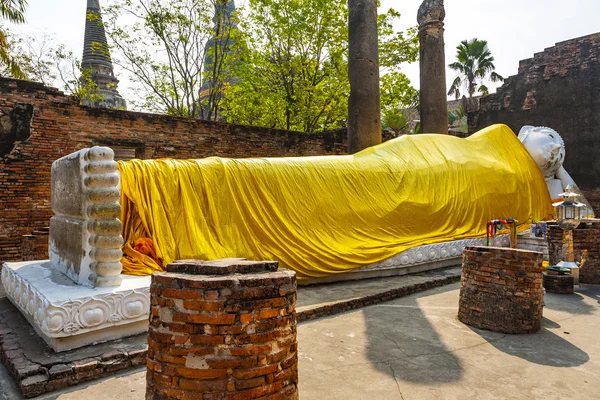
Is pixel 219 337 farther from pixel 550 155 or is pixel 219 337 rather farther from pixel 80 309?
pixel 550 155

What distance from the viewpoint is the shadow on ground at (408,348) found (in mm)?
2773

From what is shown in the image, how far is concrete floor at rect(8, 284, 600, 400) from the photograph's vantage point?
8.28ft

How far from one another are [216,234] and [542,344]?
131 inches

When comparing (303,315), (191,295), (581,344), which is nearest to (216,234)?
(303,315)

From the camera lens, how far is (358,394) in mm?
2475

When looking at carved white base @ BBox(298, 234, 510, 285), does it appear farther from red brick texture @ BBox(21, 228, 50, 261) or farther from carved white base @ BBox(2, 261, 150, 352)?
red brick texture @ BBox(21, 228, 50, 261)

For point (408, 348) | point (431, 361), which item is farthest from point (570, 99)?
point (431, 361)

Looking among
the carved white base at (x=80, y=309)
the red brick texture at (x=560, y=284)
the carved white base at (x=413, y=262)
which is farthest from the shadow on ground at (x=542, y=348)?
the carved white base at (x=80, y=309)

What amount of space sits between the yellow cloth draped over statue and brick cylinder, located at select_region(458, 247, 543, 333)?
1.83 meters

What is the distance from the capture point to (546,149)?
858cm

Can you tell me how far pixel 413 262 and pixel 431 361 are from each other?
2999 millimetres

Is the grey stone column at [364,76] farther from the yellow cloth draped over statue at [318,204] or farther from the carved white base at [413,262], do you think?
the carved white base at [413,262]

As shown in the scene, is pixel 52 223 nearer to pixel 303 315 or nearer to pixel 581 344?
pixel 303 315

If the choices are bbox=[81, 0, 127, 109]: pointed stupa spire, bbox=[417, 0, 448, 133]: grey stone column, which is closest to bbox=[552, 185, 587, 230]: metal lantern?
bbox=[417, 0, 448, 133]: grey stone column
